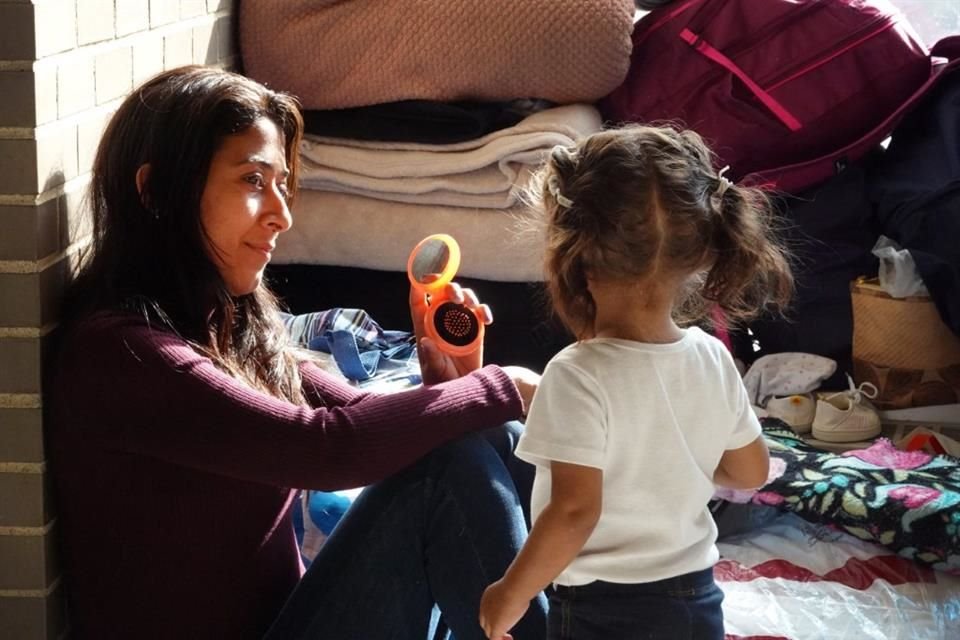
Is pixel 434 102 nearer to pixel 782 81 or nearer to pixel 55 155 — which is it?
pixel 782 81

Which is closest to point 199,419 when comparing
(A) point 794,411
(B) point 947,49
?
(A) point 794,411

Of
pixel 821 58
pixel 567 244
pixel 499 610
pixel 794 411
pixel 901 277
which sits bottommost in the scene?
pixel 794 411

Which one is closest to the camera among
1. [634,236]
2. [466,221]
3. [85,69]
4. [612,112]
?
[634,236]

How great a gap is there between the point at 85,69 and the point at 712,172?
0.66 metres

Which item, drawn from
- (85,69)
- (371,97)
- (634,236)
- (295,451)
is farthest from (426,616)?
(371,97)

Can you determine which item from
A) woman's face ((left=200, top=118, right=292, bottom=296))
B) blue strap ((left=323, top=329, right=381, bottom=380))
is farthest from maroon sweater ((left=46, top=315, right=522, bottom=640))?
blue strap ((left=323, top=329, right=381, bottom=380))

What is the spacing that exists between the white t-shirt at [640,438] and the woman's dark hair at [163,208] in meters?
0.38

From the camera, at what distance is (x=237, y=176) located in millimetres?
1494

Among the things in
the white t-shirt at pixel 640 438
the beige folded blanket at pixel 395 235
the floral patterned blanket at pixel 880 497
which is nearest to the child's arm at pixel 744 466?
the white t-shirt at pixel 640 438

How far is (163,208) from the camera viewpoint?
A: 1454 millimetres

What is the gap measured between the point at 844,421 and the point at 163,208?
1.43 metres

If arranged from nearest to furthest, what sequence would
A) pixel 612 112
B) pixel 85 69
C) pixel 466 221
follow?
pixel 85 69 → pixel 466 221 → pixel 612 112

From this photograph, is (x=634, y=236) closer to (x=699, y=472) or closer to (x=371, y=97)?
(x=699, y=472)

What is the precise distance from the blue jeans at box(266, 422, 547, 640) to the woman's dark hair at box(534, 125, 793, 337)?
24 cm
